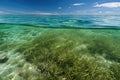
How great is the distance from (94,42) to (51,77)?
3479 millimetres

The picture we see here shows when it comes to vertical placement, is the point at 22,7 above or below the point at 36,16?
above

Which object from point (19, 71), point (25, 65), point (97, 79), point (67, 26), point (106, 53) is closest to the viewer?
point (97, 79)

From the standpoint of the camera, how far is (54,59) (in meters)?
5.10

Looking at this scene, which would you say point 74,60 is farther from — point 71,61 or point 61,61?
point 61,61

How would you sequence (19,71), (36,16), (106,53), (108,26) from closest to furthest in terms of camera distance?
(19,71) < (106,53) < (108,26) < (36,16)

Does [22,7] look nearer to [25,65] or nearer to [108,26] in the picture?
[108,26]

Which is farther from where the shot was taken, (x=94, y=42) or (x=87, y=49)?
(x=94, y=42)

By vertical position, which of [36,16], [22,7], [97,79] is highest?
[22,7]

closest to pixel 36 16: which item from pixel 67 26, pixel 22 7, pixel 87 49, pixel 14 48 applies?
pixel 22 7

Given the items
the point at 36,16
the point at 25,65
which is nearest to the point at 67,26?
the point at 36,16

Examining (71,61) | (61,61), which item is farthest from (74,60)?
(61,61)

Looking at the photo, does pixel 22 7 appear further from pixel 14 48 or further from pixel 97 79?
pixel 97 79

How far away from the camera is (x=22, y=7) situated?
15984 millimetres

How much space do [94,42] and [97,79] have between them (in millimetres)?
2987
